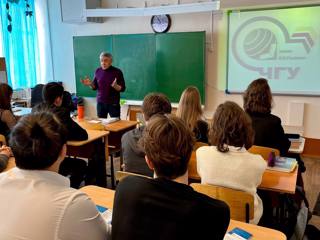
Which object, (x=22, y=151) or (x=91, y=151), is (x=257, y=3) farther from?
(x=22, y=151)

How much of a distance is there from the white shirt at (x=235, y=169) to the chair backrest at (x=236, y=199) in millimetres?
95

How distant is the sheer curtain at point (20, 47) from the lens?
20.4ft

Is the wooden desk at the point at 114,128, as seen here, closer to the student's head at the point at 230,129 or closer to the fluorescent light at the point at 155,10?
the student's head at the point at 230,129

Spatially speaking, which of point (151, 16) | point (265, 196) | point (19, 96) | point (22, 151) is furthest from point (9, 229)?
point (19, 96)

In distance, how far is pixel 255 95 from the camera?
2818 millimetres

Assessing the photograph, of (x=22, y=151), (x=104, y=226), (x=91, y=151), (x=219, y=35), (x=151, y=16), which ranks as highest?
(x=151, y=16)

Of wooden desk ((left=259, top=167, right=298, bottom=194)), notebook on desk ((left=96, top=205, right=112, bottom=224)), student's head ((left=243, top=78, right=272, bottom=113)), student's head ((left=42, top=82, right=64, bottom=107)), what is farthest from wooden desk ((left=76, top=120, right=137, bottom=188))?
notebook on desk ((left=96, top=205, right=112, bottom=224))

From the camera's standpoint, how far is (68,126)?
3.16 metres

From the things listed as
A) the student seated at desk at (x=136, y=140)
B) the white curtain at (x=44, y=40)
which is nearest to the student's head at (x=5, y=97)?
the student seated at desk at (x=136, y=140)

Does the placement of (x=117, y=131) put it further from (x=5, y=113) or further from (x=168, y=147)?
(x=168, y=147)

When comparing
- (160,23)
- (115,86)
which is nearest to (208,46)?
(160,23)

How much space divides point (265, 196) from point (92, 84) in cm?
347

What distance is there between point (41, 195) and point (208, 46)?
15.3 feet

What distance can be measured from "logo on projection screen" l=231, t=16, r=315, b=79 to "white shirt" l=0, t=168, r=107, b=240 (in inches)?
173
